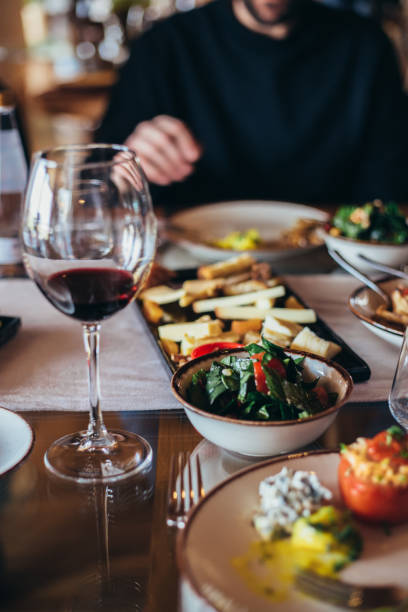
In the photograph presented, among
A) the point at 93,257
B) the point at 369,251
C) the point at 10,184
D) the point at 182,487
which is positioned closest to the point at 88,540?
the point at 182,487

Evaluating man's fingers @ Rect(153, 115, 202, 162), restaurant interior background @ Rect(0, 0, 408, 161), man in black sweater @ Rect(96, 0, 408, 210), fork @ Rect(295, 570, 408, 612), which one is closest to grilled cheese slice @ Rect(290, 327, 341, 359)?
fork @ Rect(295, 570, 408, 612)

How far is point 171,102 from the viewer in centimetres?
271

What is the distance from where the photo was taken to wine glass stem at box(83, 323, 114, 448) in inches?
29.9

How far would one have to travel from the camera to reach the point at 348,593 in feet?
1.62

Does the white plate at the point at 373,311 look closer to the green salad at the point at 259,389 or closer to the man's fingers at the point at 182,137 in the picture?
the green salad at the point at 259,389

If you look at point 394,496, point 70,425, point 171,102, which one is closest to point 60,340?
point 70,425

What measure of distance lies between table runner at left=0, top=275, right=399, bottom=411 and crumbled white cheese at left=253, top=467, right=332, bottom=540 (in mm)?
318

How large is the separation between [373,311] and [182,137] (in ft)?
2.94

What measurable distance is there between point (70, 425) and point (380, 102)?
2.32 metres

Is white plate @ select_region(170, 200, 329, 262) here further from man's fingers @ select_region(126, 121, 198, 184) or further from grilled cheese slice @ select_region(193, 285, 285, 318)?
grilled cheese slice @ select_region(193, 285, 285, 318)

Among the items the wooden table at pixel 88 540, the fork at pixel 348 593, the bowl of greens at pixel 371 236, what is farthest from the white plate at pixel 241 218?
the fork at pixel 348 593

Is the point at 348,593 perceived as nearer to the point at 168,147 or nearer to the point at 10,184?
the point at 10,184

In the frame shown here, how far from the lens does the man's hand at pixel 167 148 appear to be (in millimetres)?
1771

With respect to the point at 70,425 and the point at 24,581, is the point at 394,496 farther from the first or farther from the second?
the point at 70,425
